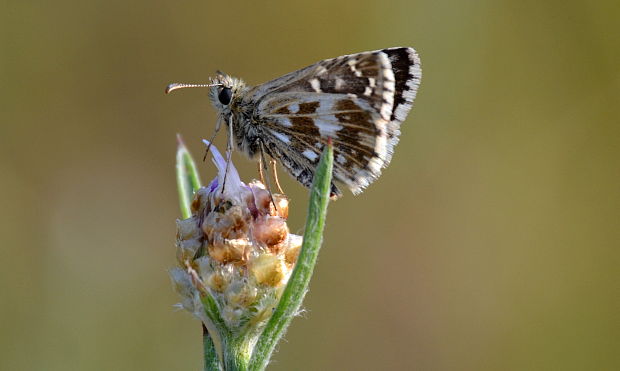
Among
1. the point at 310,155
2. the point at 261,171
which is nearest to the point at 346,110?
the point at 310,155

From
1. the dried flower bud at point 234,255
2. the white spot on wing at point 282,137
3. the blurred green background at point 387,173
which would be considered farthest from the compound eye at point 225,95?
the blurred green background at point 387,173

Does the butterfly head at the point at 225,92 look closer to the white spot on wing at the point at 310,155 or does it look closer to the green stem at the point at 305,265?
the white spot on wing at the point at 310,155

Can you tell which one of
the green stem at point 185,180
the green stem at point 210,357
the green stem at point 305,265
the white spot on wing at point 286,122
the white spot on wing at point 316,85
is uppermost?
the white spot on wing at point 316,85

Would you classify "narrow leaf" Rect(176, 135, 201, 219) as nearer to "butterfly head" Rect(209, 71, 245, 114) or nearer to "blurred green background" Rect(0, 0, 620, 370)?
"butterfly head" Rect(209, 71, 245, 114)

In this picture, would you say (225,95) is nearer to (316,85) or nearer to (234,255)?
(316,85)

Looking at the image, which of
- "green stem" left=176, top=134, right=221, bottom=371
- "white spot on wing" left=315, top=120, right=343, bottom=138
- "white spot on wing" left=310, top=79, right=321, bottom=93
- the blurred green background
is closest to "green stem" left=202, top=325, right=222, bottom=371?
"green stem" left=176, top=134, right=221, bottom=371

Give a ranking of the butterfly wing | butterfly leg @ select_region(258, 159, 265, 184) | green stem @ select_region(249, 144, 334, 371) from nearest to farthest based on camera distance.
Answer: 1. green stem @ select_region(249, 144, 334, 371)
2. the butterfly wing
3. butterfly leg @ select_region(258, 159, 265, 184)
